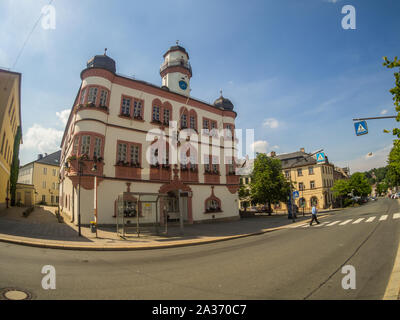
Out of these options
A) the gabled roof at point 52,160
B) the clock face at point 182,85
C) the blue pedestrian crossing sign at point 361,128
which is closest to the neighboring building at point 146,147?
the clock face at point 182,85

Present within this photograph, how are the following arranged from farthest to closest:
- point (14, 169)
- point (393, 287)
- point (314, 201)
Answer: point (314, 201), point (14, 169), point (393, 287)

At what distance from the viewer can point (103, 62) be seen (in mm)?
18953

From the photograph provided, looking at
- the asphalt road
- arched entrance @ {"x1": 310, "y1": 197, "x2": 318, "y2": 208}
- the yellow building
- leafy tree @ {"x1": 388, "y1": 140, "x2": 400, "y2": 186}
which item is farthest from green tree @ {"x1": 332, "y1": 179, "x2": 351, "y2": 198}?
the asphalt road

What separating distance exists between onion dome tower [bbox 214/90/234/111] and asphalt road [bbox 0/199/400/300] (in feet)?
71.7

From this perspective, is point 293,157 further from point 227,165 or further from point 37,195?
point 37,195

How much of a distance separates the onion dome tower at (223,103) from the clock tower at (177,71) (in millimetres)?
4187

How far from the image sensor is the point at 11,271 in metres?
5.82

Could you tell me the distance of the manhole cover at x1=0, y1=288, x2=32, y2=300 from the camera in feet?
13.7

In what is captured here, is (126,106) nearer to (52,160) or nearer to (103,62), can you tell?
(103,62)

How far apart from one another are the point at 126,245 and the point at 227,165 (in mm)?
17534

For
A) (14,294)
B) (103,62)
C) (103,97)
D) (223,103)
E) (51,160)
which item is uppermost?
(103,62)

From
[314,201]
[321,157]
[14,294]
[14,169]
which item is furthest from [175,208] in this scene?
[314,201]

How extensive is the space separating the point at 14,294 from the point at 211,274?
4519 mm

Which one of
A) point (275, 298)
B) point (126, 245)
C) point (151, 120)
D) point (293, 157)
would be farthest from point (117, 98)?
point (293, 157)
